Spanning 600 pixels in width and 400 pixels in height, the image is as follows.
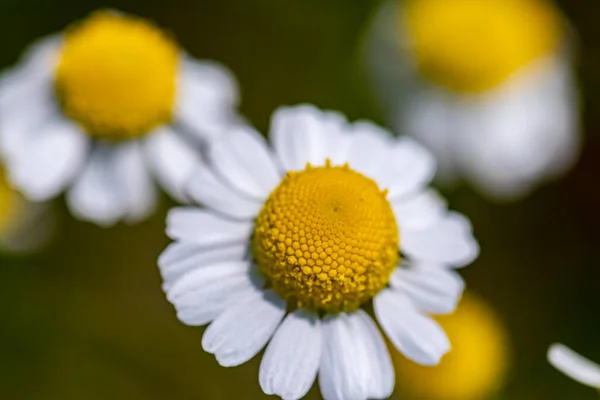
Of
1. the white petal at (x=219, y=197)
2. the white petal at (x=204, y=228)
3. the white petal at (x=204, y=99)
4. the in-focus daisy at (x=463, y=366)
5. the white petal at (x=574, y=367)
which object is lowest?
the in-focus daisy at (x=463, y=366)

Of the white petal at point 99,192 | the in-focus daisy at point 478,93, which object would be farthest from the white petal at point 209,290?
the in-focus daisy at point 478,93

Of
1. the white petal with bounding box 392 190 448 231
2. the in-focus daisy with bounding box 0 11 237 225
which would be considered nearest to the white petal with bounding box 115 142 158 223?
the in-focus daisy with bounding box 0 11 237 225

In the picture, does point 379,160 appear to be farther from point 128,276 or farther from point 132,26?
point 128,276

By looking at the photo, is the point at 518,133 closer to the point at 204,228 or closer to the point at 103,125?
the point at 103,125

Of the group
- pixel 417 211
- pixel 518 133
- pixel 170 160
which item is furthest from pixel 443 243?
pixel 518 133

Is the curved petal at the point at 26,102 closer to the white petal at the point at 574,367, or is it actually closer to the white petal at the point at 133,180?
the white petal at the point at 133,180

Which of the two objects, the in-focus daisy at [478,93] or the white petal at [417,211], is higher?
the white petal at [417,211]

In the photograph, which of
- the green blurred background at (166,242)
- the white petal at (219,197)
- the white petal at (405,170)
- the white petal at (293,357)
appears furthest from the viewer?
the green blurred background at (166,242)

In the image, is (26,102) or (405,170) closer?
(405,170)
